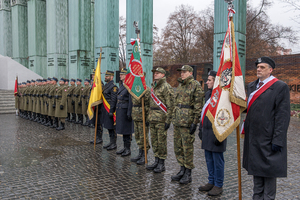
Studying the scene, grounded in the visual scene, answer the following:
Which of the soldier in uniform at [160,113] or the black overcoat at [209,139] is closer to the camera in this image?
the black overcoat at [209,139]

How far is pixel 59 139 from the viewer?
8.27 meters

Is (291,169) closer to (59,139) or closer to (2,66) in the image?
(59,139)

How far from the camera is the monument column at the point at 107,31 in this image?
57.3ft

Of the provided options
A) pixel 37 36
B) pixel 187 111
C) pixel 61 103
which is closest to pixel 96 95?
pixel 61 103

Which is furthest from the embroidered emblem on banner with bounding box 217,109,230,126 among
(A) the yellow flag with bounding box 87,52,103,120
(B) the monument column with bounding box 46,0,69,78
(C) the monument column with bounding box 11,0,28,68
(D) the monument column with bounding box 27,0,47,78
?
(C) the monument column with bounding box 11,0,28,68

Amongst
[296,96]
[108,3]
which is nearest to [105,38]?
[108,3]

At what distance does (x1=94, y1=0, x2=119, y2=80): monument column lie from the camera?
57.3ft

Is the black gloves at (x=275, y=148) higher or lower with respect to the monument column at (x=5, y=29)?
lower

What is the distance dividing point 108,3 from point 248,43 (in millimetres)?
14568

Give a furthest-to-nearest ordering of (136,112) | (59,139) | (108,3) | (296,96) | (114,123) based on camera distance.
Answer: (108,3) < (296,96) < (59,139) < (114,123) < (136,112)

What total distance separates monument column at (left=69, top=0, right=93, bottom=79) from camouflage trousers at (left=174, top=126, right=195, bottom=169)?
16.1 meters

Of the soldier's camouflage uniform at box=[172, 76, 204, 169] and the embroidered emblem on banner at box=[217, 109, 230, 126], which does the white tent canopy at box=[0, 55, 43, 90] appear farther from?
the embroidered emblem on banner at box=[217, 109, 230, 126]

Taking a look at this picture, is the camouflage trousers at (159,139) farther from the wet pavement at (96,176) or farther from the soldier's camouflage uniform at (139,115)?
the soldier's camouflage uniform at (139,115)

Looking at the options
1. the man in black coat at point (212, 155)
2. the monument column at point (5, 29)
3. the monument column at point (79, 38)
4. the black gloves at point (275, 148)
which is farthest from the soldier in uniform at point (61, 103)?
the monument column at point (5, 29)
